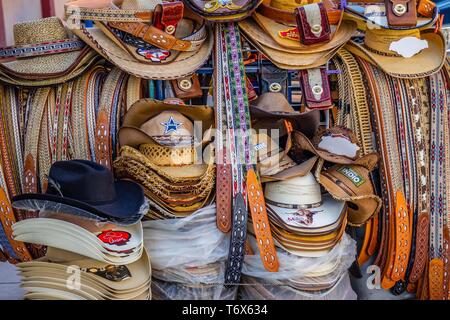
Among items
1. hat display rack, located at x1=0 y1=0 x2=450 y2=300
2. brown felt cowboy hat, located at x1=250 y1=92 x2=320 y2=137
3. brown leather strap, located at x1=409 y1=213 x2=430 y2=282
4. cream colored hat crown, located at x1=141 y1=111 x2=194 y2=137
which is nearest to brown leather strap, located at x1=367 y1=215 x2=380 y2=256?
hat display rack, located at x1=0 y1=0 x2=450 y2=300

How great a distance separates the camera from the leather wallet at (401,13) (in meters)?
2.36

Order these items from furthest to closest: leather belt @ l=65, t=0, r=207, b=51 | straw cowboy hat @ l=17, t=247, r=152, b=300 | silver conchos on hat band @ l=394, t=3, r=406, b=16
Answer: silver conchos on hat band @ l=394, t=3, r=406, b=16 → leather belt @ l=65, t=0, r=207, b=51 → straw cowboy hat @ l=17, t=247, r=152, b=300

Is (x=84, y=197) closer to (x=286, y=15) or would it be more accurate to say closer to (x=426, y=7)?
(x=286, y=15)

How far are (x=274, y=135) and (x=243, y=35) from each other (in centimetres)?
42

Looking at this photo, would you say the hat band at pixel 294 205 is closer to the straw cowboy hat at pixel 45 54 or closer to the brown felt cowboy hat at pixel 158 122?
the brown felt cowboy hat at pixel 158 122

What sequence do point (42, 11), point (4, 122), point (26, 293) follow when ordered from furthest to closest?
point (42, 11) → point (4, 122) → point (26, 293)

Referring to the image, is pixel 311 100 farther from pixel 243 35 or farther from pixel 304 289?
pixel 304 289

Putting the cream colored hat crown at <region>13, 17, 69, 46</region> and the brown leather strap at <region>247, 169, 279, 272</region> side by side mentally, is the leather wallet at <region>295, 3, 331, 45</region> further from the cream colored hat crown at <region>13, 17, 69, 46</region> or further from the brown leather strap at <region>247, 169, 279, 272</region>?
the cream colored hat crown at <region>13, 17, 69, 46</region>

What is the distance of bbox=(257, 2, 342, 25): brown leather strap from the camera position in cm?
239

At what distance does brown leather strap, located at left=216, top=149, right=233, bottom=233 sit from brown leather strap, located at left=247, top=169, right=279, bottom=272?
0.07 m

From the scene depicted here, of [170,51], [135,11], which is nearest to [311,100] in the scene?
[170,51]

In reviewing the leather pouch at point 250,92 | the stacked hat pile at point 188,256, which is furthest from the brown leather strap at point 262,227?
the leather pouch at point 250,92

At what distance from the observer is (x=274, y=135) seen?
235cm

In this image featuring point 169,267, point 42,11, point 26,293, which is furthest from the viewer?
point 42,11
